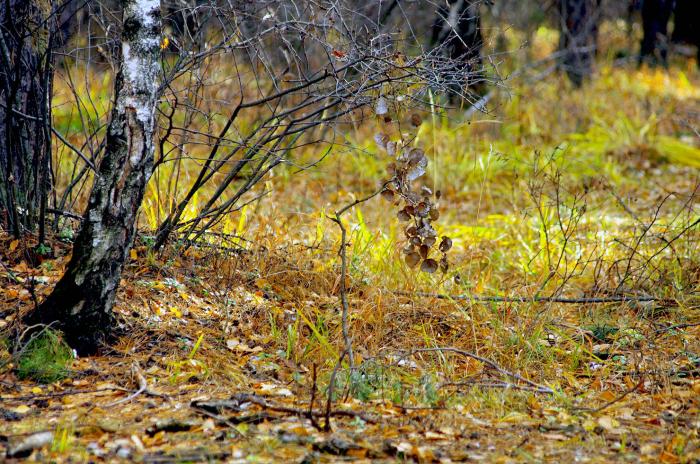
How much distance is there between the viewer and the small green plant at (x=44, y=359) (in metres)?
3.40

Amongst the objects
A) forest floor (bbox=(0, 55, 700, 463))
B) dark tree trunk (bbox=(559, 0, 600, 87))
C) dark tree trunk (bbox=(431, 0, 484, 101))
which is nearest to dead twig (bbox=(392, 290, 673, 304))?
forest floor (bbox=(0, 55, 700, 463))

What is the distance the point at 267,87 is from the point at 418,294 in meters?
4.59

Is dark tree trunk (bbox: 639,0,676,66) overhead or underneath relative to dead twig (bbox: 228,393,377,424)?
overhead

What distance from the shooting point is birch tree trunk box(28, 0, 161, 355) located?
3381 millimetres

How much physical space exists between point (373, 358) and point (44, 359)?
1.51 metres

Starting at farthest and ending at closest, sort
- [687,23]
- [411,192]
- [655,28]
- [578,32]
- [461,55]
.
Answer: [687,23], [655,28], [578,32], [411,192], [461,55]

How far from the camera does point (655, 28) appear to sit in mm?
13500

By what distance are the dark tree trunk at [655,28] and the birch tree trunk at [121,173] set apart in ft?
38.3

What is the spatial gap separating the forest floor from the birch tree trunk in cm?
36

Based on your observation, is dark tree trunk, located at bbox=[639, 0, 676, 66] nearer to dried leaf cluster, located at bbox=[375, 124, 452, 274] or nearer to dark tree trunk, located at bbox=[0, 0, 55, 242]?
dried leaf cluster, located at bbox=[375, 124, 452, 274]

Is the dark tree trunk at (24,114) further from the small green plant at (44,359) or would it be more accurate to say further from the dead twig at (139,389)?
the dead twig at (139,389)

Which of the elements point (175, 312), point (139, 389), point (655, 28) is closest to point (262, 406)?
point (139, 389)

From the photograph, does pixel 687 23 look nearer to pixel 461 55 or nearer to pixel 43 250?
pixel 461 55

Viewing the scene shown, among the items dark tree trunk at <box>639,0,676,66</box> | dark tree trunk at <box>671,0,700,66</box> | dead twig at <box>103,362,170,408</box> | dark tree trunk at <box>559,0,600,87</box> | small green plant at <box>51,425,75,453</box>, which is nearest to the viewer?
small green plant at <box>51,425,75,453</box>
